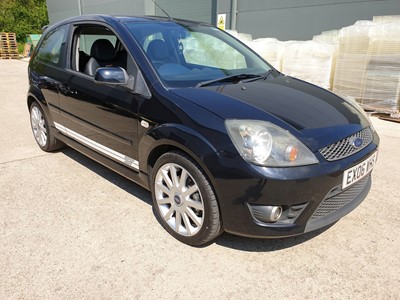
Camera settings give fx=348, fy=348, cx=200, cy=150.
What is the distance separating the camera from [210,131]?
217 centimetres

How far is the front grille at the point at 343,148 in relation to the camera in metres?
2.16

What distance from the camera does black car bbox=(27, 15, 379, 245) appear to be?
2096 mm

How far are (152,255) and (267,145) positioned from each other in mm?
1107

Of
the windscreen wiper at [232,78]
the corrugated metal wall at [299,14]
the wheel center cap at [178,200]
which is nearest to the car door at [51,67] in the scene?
the windscreen wiper at [232,78]

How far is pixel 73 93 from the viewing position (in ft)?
11.1

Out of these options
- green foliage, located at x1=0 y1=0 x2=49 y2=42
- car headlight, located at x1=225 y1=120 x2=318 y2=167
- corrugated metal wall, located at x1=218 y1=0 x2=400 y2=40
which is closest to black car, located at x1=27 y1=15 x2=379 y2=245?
car headlight, located at x1=225 y1=120 x2=318 y2=167

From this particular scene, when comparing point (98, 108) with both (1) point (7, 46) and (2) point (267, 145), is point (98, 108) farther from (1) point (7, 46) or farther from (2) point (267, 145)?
(1) point (7, 46)

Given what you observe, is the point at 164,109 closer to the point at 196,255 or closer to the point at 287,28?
the point at 196,255

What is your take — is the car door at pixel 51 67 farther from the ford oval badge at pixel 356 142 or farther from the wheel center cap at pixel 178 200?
the ford oval badge at pixel 356 142

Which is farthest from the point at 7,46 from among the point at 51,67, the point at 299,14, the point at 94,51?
the point at 94,51

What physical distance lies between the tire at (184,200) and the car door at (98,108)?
378mm

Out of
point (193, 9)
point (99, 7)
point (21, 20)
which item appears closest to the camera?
point (193, 9)

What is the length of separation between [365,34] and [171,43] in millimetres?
4654

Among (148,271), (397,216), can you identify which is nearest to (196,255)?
(148,271)
